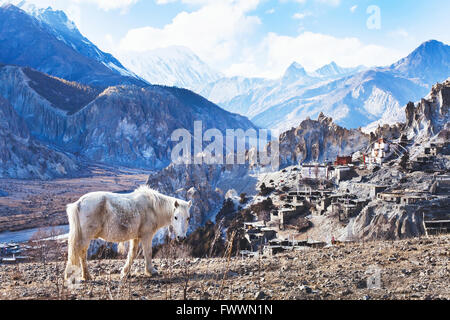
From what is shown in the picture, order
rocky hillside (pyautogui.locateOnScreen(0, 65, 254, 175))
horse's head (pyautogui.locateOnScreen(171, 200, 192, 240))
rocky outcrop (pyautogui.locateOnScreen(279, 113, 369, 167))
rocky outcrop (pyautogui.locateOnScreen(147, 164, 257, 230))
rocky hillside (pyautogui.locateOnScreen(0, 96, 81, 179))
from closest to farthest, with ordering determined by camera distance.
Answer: horse's head (pyautogui.locateOnScreen(171, 200, 192, 240)), rocky outcrop (pyautogui.locateOnScreen(147, 164, 257, 230)), rocky outcrop (pyautogui.locateOnScreen(279, 113, 369, 167)), rocky hillside (pyautogui.locateOnScreen(0, 96, 81, 179)), rocky hillside (pyautogui.locateOnScreen(0, 65, 254, 175))

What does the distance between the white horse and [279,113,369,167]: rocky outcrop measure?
56.8 metres

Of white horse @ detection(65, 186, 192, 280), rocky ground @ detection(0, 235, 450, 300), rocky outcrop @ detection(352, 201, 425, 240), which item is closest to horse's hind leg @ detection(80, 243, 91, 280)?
white horse @ detection(65, 186, 192, 280)

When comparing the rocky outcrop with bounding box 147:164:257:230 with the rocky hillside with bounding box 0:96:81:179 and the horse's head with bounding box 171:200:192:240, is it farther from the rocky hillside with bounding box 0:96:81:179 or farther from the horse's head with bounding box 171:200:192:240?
the horse's head with bounding box 171:200:192:240

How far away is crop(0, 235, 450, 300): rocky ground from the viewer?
614cm

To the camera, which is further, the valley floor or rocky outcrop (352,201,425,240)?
the valley floor

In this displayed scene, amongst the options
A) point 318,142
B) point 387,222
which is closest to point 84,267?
point 387,222

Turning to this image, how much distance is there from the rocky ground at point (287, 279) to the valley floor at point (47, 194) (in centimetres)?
3721

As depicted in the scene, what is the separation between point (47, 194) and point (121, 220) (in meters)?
80.4

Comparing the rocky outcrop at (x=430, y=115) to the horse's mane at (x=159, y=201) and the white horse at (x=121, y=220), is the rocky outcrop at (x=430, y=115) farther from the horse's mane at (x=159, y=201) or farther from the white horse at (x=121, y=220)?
the white horse at (x=121, y=220)

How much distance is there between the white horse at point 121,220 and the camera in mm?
7773

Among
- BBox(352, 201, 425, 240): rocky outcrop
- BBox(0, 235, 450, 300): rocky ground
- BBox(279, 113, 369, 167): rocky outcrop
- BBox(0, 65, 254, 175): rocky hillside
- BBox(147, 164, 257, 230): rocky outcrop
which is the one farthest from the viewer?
BBox(0, 65, 254, 175): rocky hillside

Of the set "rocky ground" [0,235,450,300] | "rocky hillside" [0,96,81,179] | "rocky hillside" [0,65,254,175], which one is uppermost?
"rocky hillside" [0,65,254,175]

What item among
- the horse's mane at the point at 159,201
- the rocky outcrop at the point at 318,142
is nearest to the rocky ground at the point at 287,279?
the horse's mane at the point at 159,201
